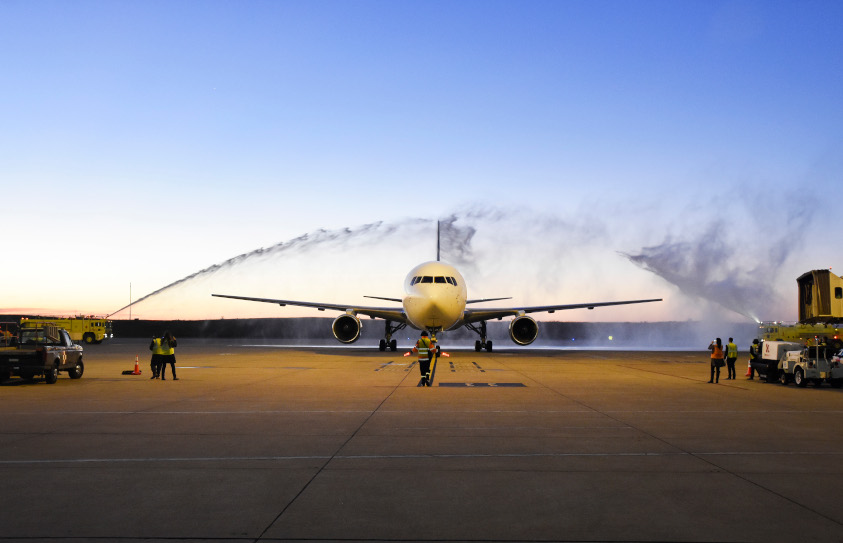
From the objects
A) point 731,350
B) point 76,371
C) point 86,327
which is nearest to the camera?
point 76,371

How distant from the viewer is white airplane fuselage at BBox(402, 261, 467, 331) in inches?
1300

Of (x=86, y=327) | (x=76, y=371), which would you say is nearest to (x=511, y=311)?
(x=76, y=371)

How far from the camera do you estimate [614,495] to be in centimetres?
677

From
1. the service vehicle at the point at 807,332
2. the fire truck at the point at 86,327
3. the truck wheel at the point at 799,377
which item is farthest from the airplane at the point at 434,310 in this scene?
the fire truck at the point at 86,327

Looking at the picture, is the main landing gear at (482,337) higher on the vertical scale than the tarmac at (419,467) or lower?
higher

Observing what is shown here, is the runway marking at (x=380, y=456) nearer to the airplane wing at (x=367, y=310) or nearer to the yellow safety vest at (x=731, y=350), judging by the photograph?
the yellow safety vest at (x=731, y=350)

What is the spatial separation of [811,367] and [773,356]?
1.75 m

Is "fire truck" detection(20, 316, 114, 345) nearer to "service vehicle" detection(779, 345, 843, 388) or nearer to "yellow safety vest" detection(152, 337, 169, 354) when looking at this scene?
"yellow safety vest" detection(152, 337, 169, 354)

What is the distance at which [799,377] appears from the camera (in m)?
20.2

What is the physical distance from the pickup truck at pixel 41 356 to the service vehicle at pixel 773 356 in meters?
20.4

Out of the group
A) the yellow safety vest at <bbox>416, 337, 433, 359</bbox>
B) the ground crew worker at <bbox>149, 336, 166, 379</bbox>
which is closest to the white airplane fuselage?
the yellow safety vest at <bbox>416, 337, 433, 359</bbox>

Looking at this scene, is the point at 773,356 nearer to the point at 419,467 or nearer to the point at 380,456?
the point at 380,456

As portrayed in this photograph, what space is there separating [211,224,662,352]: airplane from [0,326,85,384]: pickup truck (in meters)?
15.5

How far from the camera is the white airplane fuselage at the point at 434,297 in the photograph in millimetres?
33031
